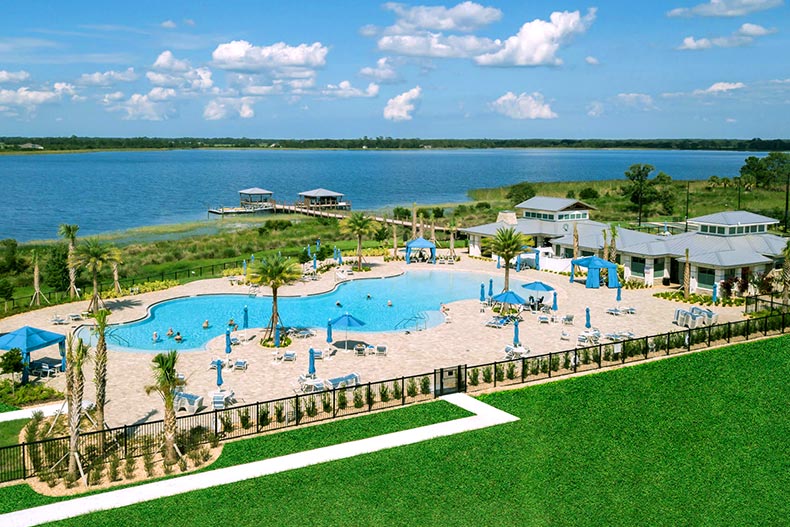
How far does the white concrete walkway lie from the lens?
53.0ft

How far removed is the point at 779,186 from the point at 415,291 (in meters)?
88.3

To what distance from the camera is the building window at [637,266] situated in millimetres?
44312

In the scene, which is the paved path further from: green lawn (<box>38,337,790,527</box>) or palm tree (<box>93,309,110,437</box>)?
green lawn (<box>38,337,790,527</box>)

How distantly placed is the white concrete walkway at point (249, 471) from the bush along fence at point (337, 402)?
1.66 meters

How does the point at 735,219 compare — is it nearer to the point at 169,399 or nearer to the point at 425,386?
the point at 425,386

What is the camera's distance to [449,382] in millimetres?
24109

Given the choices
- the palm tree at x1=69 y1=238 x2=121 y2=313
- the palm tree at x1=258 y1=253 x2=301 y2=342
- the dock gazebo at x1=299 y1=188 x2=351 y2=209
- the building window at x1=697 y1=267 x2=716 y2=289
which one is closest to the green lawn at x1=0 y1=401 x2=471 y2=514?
the palm tree at x1=258 y1=253 x2=301 y2=342

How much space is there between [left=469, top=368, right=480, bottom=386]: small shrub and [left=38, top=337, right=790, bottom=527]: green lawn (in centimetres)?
105


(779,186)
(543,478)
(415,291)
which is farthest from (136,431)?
(779,186)

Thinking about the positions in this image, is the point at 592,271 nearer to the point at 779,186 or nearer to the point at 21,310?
the point at 21,310

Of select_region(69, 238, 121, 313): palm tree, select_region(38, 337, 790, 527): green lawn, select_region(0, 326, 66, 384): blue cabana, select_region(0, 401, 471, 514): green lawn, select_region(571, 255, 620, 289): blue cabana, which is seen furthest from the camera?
select_region(571, 255, 620, 289): blue cabana

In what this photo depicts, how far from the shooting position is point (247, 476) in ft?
59.3

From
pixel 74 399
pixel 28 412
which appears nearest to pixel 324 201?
pixel 28 412

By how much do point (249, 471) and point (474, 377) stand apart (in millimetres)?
9506
